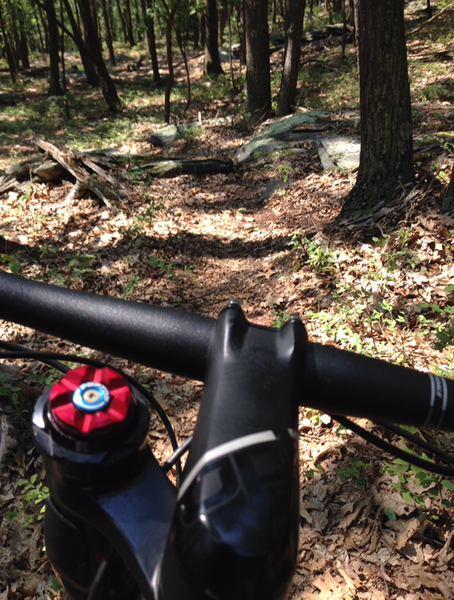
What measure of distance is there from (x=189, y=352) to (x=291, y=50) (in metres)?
13.3

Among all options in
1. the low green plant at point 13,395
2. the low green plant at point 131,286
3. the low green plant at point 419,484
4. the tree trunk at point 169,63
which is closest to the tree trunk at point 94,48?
the tree trunk at point 169,63

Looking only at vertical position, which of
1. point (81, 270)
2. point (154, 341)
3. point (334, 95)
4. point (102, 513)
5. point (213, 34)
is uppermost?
point (213, 34)

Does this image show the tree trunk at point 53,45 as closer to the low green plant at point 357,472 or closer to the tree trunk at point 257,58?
the tree trunk at point 257,58

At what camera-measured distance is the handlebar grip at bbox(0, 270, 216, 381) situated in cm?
85

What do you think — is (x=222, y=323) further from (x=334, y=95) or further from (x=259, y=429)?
(x=334, y=95)

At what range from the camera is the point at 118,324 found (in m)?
0.87

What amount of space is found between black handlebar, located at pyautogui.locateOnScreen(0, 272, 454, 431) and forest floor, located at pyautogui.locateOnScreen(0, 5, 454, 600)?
2025 millimetres

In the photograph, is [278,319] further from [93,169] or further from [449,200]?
[93,169]

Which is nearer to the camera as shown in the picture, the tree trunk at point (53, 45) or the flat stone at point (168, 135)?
the flat stone at point (168, 135)

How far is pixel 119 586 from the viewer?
90 cm

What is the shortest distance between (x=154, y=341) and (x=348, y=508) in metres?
2.51

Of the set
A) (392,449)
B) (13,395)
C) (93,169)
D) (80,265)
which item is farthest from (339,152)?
(392,449)

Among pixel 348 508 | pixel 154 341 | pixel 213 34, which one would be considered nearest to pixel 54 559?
pixel 154 341

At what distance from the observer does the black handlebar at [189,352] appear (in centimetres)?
78
